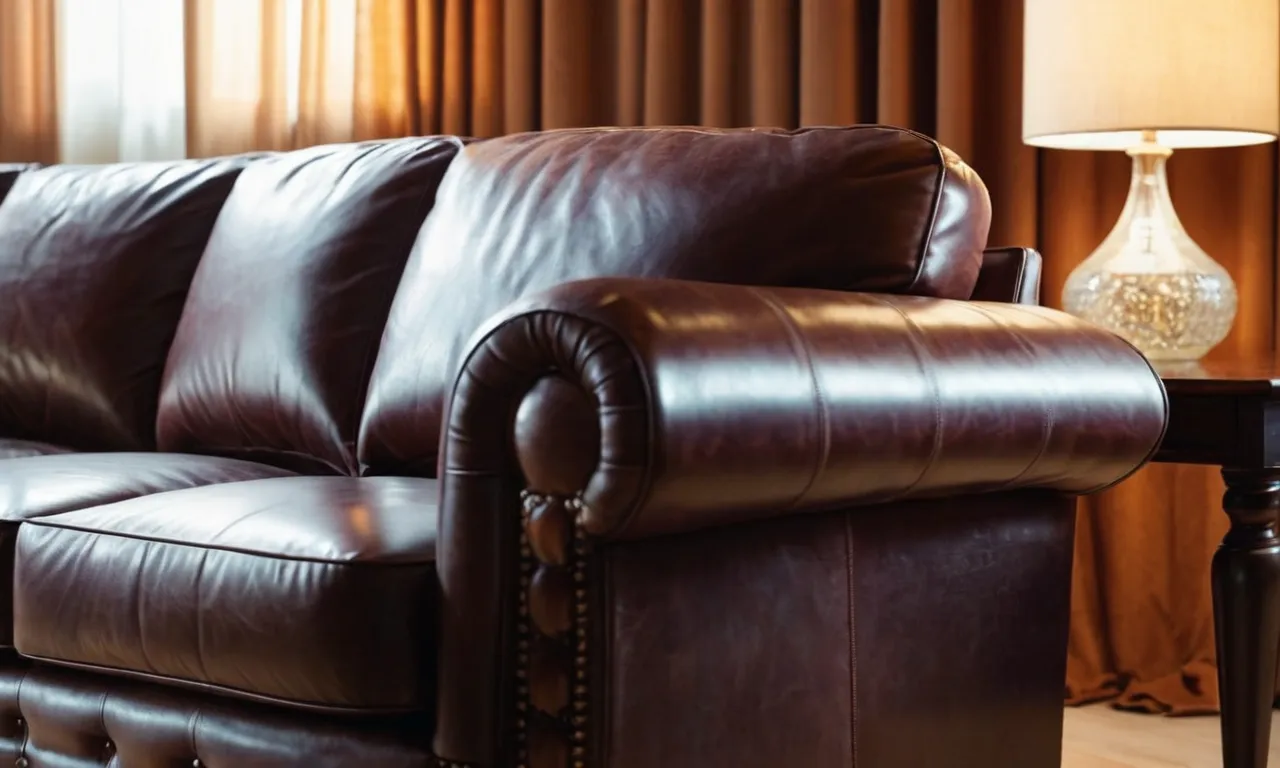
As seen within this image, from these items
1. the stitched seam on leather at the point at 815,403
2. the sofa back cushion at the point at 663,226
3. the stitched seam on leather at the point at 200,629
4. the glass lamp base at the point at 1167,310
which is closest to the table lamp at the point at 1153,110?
the glass lamp base at the point at 1167,310

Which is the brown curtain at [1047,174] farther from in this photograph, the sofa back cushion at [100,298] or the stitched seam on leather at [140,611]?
the stitched seam on leather at [140,611]

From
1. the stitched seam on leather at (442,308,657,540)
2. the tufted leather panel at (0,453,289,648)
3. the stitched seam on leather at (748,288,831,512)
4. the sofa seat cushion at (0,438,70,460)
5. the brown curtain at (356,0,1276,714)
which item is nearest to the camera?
the stitched seam on leather at (442,308,657,540)

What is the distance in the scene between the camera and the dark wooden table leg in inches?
65.7

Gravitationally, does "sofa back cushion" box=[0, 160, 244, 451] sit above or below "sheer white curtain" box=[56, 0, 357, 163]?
below

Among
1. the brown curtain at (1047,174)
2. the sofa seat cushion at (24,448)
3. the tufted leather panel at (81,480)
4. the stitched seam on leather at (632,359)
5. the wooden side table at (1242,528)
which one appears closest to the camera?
the stitched seam on leather at (632,359)

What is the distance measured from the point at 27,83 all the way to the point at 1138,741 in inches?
99.1

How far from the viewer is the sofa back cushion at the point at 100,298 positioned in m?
2.19

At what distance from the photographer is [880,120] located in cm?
249

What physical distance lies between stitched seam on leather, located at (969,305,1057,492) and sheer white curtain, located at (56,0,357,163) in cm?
197

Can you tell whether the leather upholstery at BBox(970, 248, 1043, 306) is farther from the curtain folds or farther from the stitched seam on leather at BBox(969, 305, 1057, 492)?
the curtain folds

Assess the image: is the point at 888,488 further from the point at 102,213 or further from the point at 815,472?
the point at 102,213

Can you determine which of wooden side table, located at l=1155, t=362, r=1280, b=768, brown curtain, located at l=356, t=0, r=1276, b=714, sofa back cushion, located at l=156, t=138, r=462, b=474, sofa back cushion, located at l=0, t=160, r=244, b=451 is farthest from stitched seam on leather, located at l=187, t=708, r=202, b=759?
brown curtain, located at l=356, t=0, r=1276, b=714

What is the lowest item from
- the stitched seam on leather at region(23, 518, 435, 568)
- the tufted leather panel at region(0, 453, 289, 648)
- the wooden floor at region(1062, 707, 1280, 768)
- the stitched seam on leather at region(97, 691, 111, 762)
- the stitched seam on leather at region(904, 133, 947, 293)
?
the wooden floor at region(1062, 707, 1280, 768)

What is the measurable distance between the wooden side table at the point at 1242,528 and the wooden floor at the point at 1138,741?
16.4 inches
